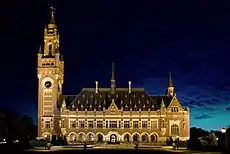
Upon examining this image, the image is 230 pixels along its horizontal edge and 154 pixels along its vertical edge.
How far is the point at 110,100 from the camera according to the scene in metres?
135

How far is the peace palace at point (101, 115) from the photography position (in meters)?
131

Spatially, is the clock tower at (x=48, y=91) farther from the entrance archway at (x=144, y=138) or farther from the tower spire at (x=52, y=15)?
the entrance archway at (x=144, y=138)

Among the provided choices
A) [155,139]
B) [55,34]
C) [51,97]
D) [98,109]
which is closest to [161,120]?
[155,139]

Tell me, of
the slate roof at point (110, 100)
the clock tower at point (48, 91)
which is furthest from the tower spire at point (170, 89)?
the clock tower at point (48, 91)

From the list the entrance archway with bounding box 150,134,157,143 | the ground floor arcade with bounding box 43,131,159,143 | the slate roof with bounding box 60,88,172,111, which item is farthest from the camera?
the slate roof with bounding box 60,88,172,111

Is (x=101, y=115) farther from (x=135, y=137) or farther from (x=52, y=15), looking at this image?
(x=52, y=15)

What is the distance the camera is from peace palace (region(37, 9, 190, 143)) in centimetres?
13112

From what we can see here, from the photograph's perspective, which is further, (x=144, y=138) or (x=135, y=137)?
(x=135, y=137)

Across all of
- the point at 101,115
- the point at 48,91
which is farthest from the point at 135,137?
the point at 48,91

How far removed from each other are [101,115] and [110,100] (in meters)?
5.44

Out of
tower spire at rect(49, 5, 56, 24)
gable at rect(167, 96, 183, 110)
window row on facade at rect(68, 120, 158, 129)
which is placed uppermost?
tower spire at rect(49, 5, 56, 24)

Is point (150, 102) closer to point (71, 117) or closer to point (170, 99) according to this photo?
point (170, 99)

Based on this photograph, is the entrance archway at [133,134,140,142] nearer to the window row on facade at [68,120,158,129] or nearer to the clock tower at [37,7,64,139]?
the window row on facade at [68,120,158,129]

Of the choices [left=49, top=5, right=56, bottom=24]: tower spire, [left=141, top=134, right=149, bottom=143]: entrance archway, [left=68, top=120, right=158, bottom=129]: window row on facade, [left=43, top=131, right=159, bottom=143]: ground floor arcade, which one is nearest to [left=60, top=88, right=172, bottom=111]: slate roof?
[left=68, top=120, right=158, bottom=129]: window row on facade
